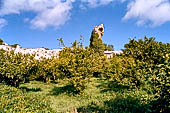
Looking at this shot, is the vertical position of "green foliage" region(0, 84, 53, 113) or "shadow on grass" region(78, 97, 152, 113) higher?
"green foliage" region(0, 84, 53, 113)

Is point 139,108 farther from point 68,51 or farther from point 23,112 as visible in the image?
point 68,51

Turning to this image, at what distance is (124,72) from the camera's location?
485 inches

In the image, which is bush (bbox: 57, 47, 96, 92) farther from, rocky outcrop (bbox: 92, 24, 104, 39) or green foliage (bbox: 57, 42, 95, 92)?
rocky outcrop (bbox: 92, 24, 104, 39)

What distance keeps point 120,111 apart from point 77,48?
704cm

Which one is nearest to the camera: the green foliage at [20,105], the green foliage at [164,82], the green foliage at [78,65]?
the green foliage at [164,82]

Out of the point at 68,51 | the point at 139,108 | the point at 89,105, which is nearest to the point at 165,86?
the point at 139,108

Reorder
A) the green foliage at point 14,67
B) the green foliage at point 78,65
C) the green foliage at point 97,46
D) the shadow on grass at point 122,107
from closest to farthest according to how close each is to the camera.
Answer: the shadow on grass at point 122,107, the green foliage at point 78,65, the green foliage at point 14,67, the green foliage at point 97,46

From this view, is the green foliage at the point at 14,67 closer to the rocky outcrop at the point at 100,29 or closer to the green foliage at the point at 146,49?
the green foliage at the point at 146,49

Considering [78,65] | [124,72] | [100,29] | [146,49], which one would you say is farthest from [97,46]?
[146,49]

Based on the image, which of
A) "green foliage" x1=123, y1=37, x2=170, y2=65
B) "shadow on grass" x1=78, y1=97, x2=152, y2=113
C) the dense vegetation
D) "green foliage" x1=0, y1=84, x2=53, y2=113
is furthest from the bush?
"green foliage" x1=123, y1=37, x2=170, y2=65

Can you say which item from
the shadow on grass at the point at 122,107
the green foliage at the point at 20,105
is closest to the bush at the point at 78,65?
the shadow on grass at the point at 122,107

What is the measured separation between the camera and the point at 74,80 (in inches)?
506

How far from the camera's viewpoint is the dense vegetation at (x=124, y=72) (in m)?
6.05

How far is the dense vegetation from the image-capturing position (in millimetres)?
6047
